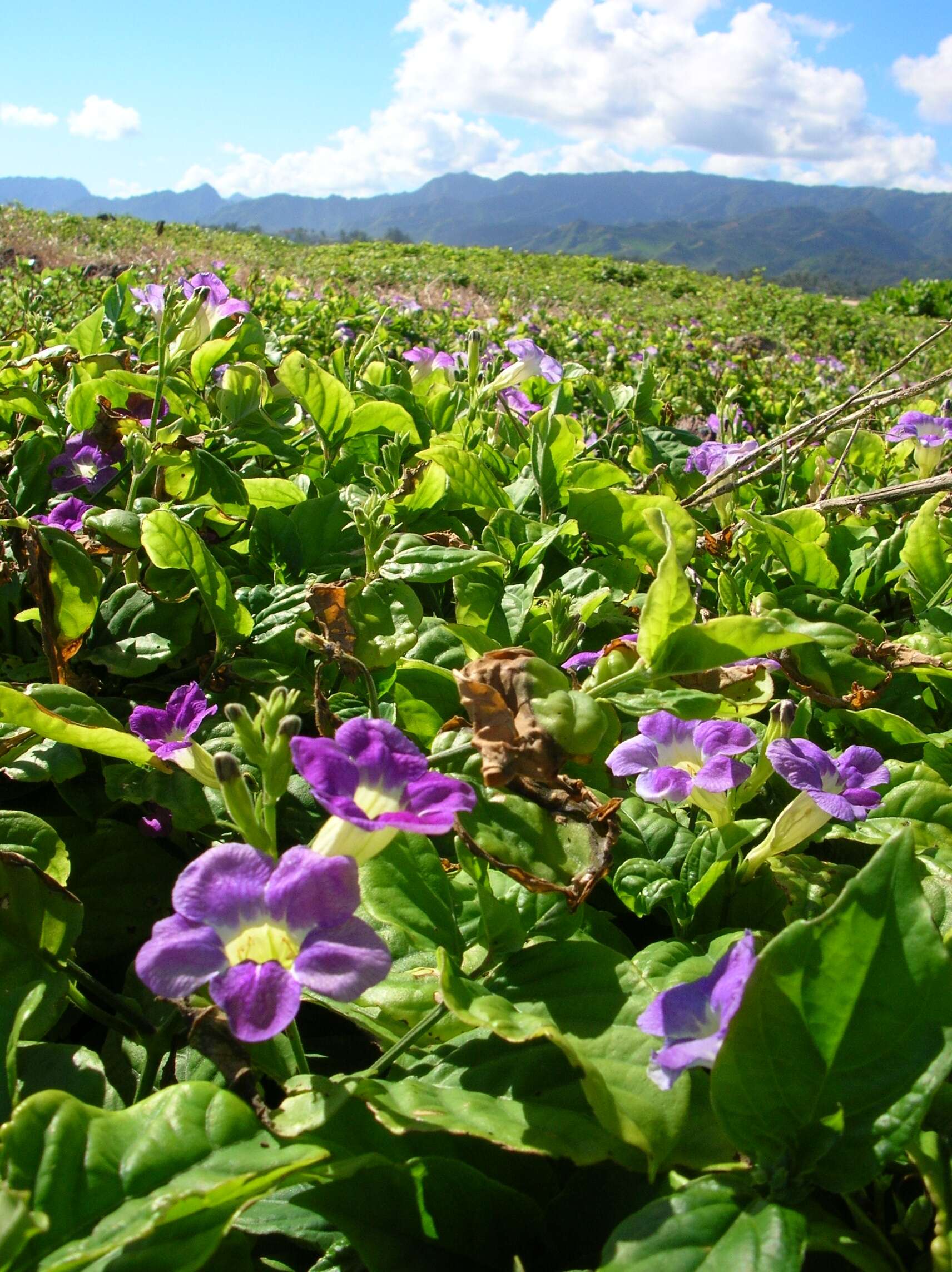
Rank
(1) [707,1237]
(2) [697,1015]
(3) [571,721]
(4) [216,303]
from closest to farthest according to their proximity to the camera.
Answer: (1) [707,1237], (2) [697,1015], (3) [571,721], (4) [216,303]

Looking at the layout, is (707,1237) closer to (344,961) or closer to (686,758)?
(344,961)

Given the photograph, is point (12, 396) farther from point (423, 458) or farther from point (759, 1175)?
point (759, 1175)

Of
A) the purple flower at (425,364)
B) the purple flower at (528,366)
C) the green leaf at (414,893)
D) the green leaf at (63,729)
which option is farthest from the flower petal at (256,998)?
the purple flower at (425,364)

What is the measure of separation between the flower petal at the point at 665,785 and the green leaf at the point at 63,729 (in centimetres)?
57

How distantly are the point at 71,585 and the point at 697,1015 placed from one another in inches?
38.8

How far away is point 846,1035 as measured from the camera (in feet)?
2.54

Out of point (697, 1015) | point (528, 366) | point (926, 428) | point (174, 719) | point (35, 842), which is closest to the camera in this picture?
point (697, 1015)

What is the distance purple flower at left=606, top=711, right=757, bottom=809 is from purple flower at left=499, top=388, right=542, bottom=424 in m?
1.33

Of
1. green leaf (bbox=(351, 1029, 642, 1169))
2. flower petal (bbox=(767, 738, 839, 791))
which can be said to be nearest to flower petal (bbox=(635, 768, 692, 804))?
flower petal (bbox=(767, 738, 839, 791))

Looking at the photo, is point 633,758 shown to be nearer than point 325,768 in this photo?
No

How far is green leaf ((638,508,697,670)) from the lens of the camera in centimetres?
100

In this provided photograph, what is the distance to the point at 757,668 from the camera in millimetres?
1251

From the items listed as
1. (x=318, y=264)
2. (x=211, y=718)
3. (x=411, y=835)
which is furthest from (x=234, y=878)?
(x=318, y=264)

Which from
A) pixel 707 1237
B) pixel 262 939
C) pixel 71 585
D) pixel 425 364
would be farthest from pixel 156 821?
pixel 425 364
